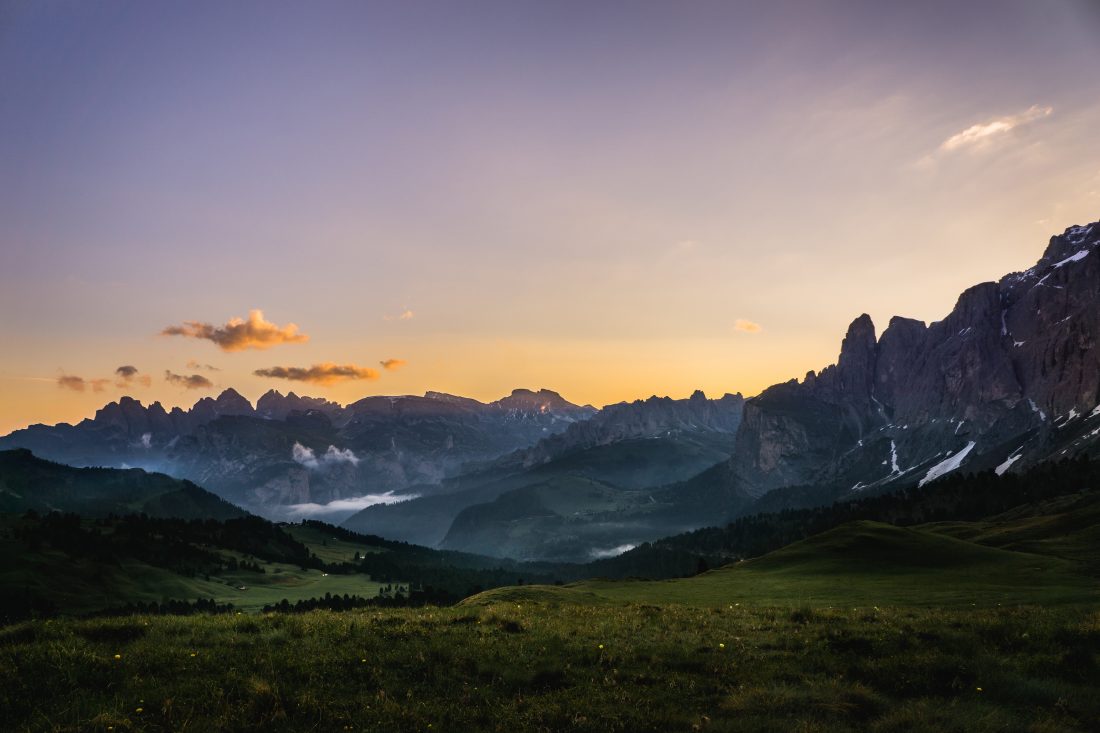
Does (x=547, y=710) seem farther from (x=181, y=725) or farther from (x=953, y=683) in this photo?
(x=953, y=683)

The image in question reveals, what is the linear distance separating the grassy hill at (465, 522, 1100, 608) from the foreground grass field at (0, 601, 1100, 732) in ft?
86.8

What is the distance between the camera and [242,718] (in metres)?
14.7

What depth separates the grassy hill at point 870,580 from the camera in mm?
49938

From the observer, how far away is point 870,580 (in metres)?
66.6

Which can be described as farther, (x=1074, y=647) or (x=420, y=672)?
(x=1074, y=647)

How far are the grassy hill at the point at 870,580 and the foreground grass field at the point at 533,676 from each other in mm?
26442

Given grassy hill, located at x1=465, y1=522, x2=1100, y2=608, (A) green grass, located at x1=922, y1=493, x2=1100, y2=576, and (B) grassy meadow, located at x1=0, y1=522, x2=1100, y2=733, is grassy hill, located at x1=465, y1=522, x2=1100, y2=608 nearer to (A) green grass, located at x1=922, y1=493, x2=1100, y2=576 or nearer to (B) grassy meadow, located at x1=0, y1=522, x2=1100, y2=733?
(A) green grass, located at x1=922, y1=493, x2=1100, y2=576

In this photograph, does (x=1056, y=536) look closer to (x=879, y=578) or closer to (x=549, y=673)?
(x=879, y=578)

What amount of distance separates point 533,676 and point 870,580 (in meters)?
60.8

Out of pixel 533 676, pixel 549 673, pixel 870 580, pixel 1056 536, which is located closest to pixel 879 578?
pixel 870 580

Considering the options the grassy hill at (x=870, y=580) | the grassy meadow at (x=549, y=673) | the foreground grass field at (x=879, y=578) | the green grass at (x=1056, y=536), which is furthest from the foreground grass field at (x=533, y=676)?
the green grass at (x=1056, y=536)

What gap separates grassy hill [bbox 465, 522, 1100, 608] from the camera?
49.9 meters

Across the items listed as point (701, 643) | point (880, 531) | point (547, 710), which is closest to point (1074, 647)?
point (701, 643)

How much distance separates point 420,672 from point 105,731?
7830mm
